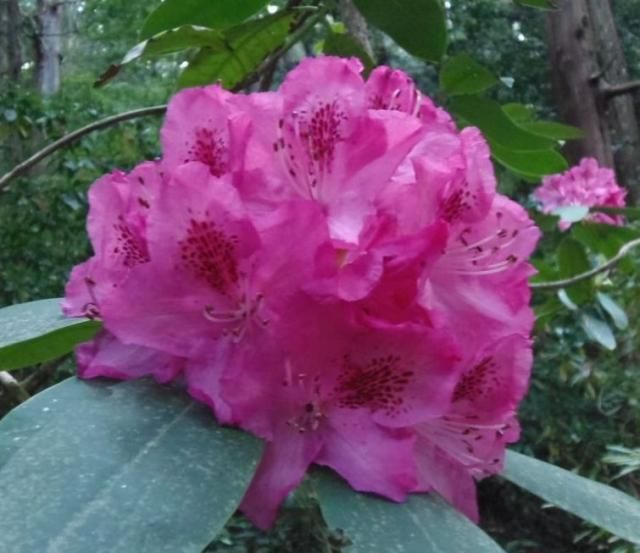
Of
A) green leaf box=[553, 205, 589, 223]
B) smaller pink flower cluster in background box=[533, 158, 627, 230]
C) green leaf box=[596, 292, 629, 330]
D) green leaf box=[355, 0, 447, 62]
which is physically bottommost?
green leaf box=[596, 292, 629, 330]

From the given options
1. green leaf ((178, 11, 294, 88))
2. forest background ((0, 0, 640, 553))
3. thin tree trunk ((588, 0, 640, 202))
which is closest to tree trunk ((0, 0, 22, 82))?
forest background ((0, 0, 640, 553))

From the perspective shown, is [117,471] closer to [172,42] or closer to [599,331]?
[172,42]

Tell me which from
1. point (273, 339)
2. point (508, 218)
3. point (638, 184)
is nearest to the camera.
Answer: point (273, 339)

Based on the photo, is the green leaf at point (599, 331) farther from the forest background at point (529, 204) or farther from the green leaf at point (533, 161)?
the green leaf at point (533, 161)

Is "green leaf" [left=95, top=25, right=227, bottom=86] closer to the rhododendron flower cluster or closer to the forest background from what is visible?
the rhododendron flower cluster

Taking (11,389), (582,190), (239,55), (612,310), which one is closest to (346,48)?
(239,55)

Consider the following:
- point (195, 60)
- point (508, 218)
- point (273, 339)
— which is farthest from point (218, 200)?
point (195, 60)

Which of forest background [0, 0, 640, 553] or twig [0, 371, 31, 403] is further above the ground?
twig [0, 371, 31, 403]

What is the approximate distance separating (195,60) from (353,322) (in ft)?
1.44

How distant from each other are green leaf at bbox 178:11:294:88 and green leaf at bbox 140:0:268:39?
10 centimetres

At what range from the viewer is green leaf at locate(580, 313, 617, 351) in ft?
6.61

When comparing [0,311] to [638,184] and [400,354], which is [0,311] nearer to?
[400,354]

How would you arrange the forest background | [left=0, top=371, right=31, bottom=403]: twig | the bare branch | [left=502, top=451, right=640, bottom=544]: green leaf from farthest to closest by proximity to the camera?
the bare branch → the forest background → [left=0, top=371, right=31, bottom=403]: twig → [left=502, top=451, right=640, bottom=544]: green leaf

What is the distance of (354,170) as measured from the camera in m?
0.42
